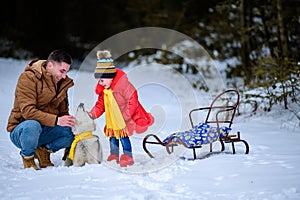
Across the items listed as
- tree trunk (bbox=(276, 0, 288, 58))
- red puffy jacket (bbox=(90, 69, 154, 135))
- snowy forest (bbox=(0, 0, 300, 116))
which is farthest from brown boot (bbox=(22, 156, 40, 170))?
tree trunk (bbox=(276, 0, 288, 58))

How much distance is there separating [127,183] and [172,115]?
14.1 feet

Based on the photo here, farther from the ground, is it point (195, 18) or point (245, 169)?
point (195, 18)

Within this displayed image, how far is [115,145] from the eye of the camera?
15.1ft

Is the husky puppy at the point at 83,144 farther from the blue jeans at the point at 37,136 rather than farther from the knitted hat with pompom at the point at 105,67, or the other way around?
the knitted hat with pompom at the point at 105,67

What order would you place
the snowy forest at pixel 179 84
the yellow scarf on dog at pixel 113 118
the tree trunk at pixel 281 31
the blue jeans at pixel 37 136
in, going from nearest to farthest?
the snowy forest at pixel 179 84
the blue jeans at pixel 37 136
the yellow scarf on dog at pixel 113 118
the tree trunk at pixel 281 31

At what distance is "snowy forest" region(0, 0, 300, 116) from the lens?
25.8 ft

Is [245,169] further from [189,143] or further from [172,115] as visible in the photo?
[172,115]

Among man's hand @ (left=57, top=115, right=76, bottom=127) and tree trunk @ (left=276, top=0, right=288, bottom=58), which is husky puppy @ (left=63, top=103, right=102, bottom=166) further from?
tree trunk @ (left=276, top=0, right=288, bottom=58)

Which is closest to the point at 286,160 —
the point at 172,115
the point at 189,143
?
the point at 189,143

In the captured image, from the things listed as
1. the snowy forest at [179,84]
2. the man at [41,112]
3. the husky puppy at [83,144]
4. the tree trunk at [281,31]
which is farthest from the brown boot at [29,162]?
the tree trunk at [281,31]

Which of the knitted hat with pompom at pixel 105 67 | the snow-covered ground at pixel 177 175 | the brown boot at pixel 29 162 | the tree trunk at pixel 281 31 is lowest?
the snow-covered ground at pixel 177 175

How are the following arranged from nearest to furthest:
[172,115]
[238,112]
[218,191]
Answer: [218,191], [238,112], [172,115]

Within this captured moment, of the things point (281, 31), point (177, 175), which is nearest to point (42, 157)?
point (177, 175)

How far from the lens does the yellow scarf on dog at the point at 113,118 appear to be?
4441 mm
